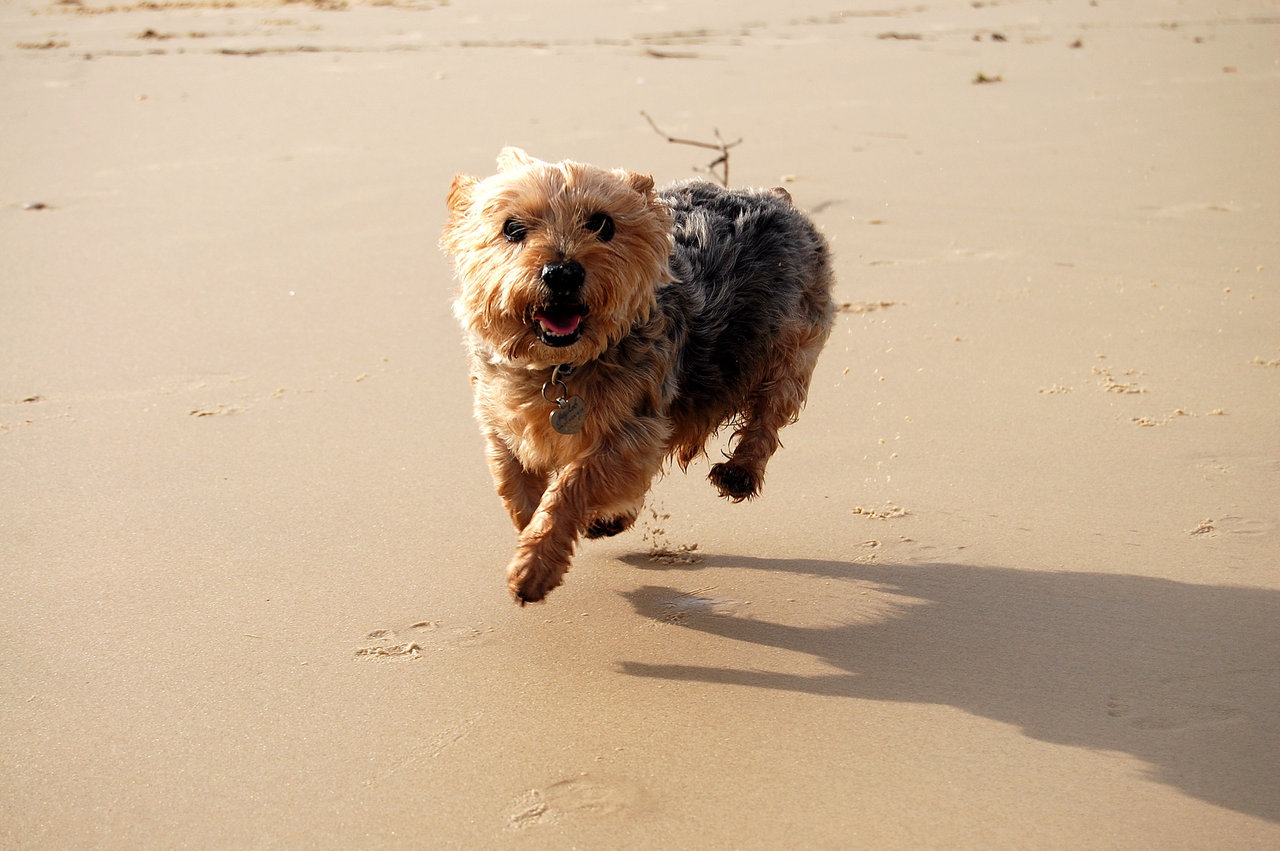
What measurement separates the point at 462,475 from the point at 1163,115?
7032 mm

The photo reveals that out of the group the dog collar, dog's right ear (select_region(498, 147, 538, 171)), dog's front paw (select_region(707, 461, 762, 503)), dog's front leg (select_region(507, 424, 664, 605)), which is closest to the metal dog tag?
the dog collar

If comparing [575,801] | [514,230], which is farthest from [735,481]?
[575,801]

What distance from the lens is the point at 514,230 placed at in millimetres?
3439

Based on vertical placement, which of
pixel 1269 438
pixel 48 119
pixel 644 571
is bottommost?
pixel 644 571

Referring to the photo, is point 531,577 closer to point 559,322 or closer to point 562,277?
point 559,322

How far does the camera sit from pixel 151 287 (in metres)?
6.30

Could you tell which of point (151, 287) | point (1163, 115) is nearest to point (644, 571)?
point (151, 287)

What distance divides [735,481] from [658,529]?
478mm

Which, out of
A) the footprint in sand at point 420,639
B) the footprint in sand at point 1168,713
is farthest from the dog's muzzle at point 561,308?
the footprint in sand at point 1168,713

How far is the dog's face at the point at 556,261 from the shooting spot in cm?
336

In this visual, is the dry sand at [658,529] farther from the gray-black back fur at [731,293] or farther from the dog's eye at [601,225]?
the dog's eye at [601,225]

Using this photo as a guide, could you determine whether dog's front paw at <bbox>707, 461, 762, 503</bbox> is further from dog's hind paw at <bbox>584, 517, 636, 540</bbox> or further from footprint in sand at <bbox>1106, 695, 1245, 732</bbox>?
footprint in sand at <bbox>1106, 695, 1245, 732</bbox>

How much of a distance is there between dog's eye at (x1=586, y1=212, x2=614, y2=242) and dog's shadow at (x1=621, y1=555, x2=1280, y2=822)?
115 cm

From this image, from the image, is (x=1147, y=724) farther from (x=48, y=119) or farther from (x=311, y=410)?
(x=48, y=119)
